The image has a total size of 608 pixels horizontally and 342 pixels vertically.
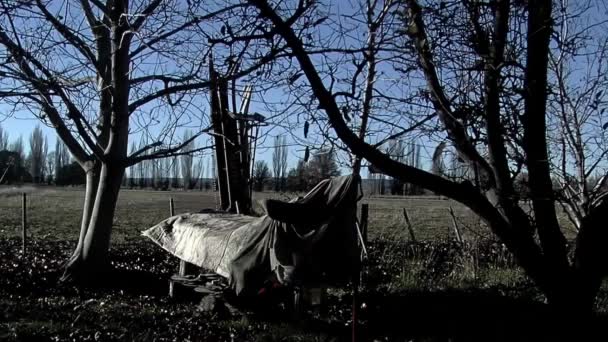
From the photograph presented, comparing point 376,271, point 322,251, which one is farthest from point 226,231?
point 376,271

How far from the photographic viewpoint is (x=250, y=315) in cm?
853

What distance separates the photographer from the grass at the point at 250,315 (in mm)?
7793

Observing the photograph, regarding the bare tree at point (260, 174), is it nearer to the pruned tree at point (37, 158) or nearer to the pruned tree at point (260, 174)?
the pruned tree at point (260, 174)

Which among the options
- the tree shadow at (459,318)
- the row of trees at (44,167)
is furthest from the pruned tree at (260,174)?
the row of trees at (44,167)

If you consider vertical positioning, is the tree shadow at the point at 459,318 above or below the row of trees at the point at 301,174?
below

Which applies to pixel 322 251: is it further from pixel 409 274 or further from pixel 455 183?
pixel 409 274

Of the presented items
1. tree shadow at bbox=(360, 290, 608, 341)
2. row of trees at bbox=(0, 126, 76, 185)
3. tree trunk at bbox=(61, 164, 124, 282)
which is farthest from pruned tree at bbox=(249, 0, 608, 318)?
row of trees at bbox=(0, 126, 76, 185)

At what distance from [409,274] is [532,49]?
5848mm

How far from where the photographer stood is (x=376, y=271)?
1145cm

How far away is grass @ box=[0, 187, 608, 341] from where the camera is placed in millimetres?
7793

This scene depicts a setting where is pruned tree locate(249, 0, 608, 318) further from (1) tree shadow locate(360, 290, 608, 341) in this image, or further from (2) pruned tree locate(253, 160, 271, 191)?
(2) pruned tree locate(253, 160, 271, 191)

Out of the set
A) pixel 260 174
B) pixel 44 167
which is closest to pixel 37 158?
pixel 44 167

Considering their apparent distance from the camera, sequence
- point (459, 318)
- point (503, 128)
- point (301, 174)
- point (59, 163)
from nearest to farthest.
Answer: point (503, 128) < point (459, 318) < point (301, 174) < point (59, 163)

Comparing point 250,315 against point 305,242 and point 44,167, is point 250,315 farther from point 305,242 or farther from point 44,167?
point 44,167
